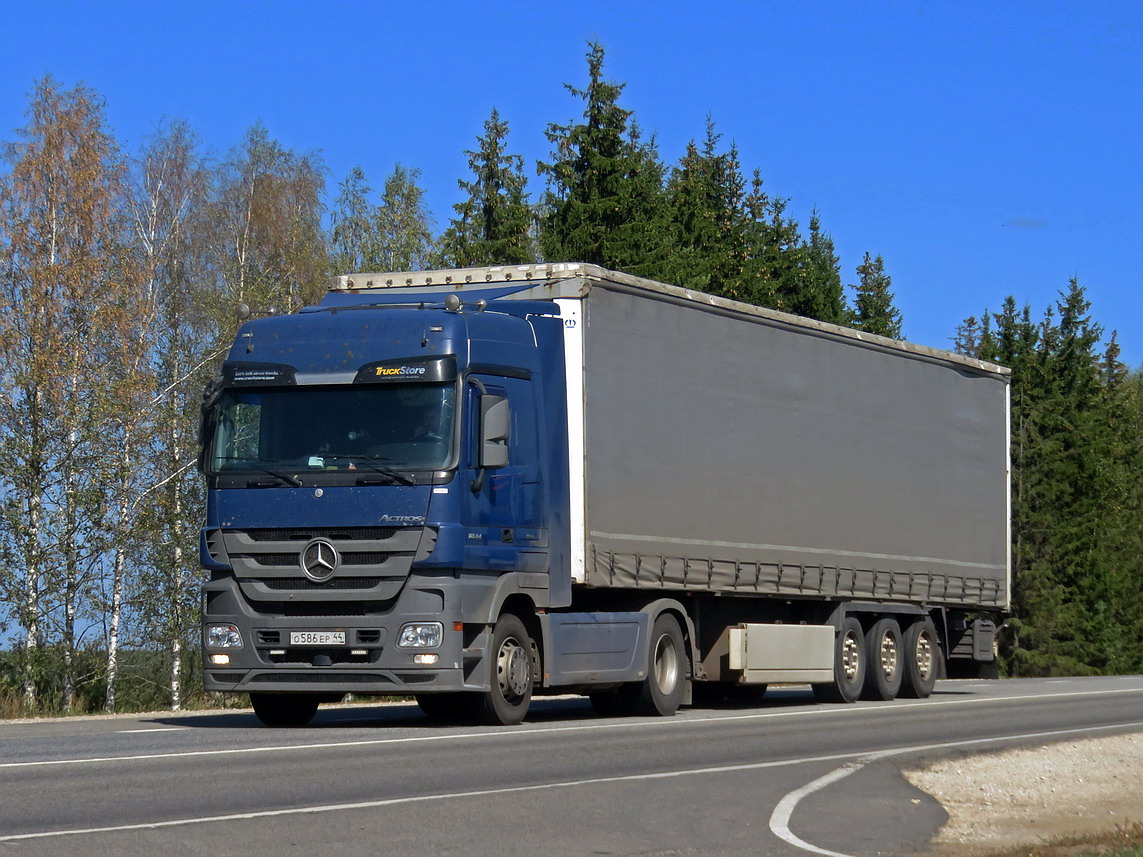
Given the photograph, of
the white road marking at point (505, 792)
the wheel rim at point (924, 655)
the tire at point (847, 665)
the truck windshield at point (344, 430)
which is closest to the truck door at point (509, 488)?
the truck windshield at point (344, 430)

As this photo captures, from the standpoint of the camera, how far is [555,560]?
1638 cm

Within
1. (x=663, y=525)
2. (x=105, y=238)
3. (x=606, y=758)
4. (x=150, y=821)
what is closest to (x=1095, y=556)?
(x=105, y=238)

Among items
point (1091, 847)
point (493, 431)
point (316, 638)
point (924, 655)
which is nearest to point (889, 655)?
point (924, 655)

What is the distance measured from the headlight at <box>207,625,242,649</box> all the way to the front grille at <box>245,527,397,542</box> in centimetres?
91

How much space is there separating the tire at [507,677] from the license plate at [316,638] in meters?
1.39

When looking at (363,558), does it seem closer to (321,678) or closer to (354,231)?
(321,678)

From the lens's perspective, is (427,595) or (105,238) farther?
(105,238)

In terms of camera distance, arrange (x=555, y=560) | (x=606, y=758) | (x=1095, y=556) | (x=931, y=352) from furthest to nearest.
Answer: (x=1095, y=556) → (x=931, y=352) → (x=555, y=560) → (x=606, y=758)

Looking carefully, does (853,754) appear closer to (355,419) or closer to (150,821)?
(355,419)

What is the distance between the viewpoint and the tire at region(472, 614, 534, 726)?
1556cm

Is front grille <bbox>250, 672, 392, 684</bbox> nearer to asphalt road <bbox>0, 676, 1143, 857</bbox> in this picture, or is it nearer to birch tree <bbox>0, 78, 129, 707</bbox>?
asphalt road <bbox>0, 676, 1143, 857</bbox>

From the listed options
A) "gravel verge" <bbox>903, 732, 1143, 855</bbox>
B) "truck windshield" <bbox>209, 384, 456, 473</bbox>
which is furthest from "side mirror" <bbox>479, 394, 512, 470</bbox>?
"gravel verge" <bbox>903, 732, 1143, 855</bbox>

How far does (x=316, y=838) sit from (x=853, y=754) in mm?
6741

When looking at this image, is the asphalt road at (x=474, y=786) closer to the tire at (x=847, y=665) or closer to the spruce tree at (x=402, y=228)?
the tire at (x=847, y=665)
